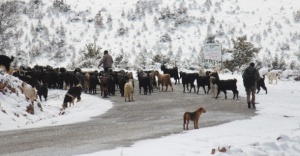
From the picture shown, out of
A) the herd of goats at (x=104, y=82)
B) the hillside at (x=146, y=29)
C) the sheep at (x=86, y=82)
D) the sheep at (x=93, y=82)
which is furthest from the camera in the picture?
the hillside at (x=146, y=29)

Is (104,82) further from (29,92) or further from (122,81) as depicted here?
(29,92)

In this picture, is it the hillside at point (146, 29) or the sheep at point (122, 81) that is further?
the hillside at point (146, 29)

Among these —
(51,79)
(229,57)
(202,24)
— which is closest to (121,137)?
(51,79)

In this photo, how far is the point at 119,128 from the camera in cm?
1190

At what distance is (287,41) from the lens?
6425 centimetres

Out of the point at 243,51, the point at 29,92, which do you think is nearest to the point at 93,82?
the point at 29,92

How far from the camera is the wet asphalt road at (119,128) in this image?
354 inches

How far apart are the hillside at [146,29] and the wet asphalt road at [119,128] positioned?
37088 mm

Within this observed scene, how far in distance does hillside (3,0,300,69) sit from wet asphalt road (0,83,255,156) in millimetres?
37088

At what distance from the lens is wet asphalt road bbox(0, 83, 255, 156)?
8988 mm

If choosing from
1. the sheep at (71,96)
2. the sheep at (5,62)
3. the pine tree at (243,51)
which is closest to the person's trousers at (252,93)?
the sheep at (71,96)

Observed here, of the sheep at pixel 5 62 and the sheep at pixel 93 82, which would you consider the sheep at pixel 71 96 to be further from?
the sheep at pixel 93 82

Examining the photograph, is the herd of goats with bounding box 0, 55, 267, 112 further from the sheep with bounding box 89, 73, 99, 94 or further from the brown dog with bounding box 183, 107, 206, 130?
the brown dog with bounding box 183, 107, 206, 130

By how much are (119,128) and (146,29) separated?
61306 mm
